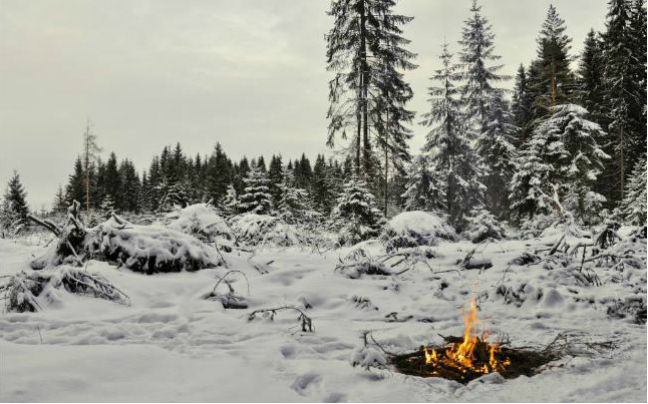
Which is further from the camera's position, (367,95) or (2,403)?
(367,95)

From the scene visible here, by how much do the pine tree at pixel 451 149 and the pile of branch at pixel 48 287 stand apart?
69.9ft

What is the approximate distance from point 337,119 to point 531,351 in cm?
1515

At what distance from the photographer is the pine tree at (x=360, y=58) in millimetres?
17500

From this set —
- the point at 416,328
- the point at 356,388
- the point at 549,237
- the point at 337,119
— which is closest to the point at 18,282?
the point at 356,388

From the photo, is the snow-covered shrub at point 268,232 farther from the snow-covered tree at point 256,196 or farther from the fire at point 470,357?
the snow-covered tree at point 256,196

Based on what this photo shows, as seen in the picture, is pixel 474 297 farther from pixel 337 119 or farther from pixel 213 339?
pixel 337 119

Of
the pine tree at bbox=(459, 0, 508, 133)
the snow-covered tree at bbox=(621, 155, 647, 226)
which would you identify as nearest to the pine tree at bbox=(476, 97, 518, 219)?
the pine tree at bbox=(459, 0, 508, 133)

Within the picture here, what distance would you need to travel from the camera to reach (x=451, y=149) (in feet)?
80.5

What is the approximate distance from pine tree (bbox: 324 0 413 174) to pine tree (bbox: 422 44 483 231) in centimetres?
741

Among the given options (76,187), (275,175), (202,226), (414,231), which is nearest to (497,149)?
(414,231)

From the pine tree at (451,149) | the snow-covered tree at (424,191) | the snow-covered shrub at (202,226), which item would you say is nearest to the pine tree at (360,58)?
the snow-covered tree at (424,191)

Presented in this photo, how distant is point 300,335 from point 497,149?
28.9 metres

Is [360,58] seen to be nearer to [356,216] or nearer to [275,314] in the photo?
[356,216]

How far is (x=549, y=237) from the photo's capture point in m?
8.55
